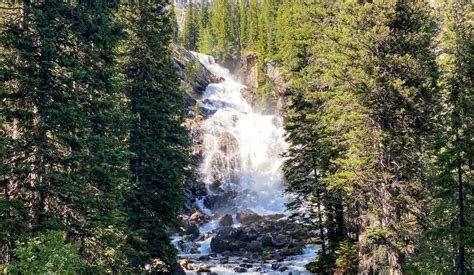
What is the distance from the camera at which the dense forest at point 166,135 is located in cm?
1208

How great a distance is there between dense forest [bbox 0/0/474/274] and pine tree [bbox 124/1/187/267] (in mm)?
79

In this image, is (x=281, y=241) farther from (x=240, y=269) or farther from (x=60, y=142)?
(x=60, y=142)

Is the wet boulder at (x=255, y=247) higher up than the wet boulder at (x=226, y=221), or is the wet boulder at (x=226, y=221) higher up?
the wet boulder at (x=226, y=221)

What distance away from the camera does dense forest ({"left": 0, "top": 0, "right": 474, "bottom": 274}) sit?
12.1 m

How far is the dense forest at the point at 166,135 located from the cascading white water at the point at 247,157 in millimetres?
27999

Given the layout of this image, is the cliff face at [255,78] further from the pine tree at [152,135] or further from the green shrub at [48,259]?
the green shrub at [48,259]

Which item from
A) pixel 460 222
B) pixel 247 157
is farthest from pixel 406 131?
pixel 247 157

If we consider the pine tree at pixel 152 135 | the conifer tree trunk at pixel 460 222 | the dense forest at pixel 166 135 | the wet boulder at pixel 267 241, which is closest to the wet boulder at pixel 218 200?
the wet boulder at pixel 267 241

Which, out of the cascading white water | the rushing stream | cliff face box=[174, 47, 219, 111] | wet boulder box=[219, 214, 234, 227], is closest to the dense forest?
the rushing stream

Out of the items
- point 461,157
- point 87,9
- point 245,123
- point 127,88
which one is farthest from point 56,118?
point 245,123

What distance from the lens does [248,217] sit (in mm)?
44250

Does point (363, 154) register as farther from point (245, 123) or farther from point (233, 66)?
point (233, 66)

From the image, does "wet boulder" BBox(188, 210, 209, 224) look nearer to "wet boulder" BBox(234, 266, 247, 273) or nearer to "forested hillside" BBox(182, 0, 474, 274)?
"wet boulder" BBox(234, 266, 247, 273)

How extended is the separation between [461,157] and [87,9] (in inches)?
540
